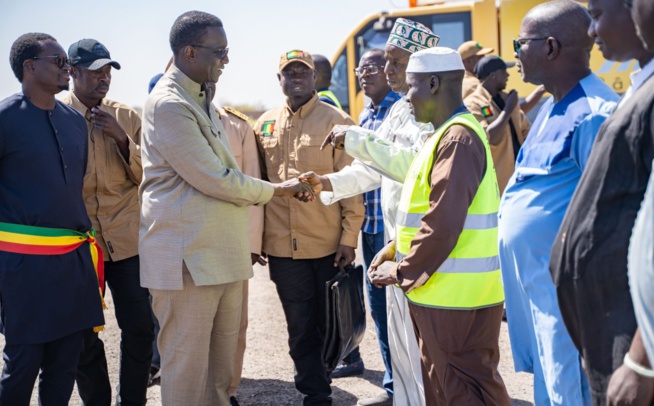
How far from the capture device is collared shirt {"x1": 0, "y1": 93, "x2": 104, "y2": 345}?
12.4 ft

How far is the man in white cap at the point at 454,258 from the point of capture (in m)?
3.25

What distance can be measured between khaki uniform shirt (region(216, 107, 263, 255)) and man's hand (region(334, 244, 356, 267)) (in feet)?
1.71

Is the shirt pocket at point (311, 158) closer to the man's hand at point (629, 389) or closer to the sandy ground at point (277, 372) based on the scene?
the sandy ground at point (277, 372)

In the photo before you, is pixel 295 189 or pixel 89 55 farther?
pixel 89 55

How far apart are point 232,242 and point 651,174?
8.08ft

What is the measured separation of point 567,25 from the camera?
10.1ft

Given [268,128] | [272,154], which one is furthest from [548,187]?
[268,128]

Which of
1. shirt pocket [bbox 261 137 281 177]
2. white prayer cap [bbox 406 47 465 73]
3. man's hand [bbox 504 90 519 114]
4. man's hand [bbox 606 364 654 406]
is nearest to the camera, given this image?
man's hand [bbox 606 364 654 406]

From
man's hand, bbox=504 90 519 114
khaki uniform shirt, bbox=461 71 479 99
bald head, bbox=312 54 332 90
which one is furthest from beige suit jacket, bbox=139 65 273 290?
man's hand, bbox=504 90 519 114

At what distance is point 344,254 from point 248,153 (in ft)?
3.05

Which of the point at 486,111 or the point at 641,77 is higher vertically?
the point at 641,77

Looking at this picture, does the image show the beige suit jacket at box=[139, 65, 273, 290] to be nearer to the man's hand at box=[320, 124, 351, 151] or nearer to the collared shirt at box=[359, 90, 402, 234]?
the man's hand at box=[320, 124, 351, 151]

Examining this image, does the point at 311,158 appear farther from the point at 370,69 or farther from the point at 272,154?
the point at 370,69

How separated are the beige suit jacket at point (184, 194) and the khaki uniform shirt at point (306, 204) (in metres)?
0.96
